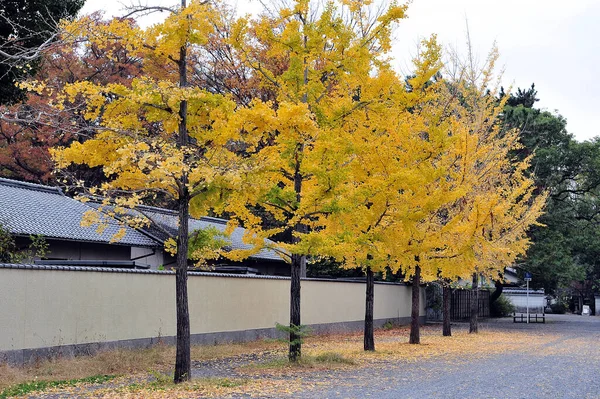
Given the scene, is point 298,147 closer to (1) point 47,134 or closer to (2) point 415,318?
(2) point 415,318

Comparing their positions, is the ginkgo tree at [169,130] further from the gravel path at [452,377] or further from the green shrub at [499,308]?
the green shrub at [499,308]

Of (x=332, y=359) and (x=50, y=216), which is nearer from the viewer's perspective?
(x=332, y=359)

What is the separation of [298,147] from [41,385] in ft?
22.0

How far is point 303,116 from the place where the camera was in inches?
497

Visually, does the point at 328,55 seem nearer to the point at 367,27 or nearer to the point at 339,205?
the point at 367,27

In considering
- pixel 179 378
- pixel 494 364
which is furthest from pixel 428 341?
pixel 179 378

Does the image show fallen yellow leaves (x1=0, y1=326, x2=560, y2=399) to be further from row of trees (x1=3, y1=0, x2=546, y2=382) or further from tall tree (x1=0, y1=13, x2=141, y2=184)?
tall tree (x1=0, y1=13, x2=141, y2=184)

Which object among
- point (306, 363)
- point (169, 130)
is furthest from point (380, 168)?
point (169, 130)

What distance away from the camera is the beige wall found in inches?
475

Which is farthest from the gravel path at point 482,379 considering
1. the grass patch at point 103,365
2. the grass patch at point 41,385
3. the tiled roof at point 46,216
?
the tiled roof at point 46,216

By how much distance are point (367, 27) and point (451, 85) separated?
10.1 m

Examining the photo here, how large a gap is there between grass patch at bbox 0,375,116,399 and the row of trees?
167 cm

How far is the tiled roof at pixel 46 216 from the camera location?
718 inches

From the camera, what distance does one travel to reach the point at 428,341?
70.7 ft
